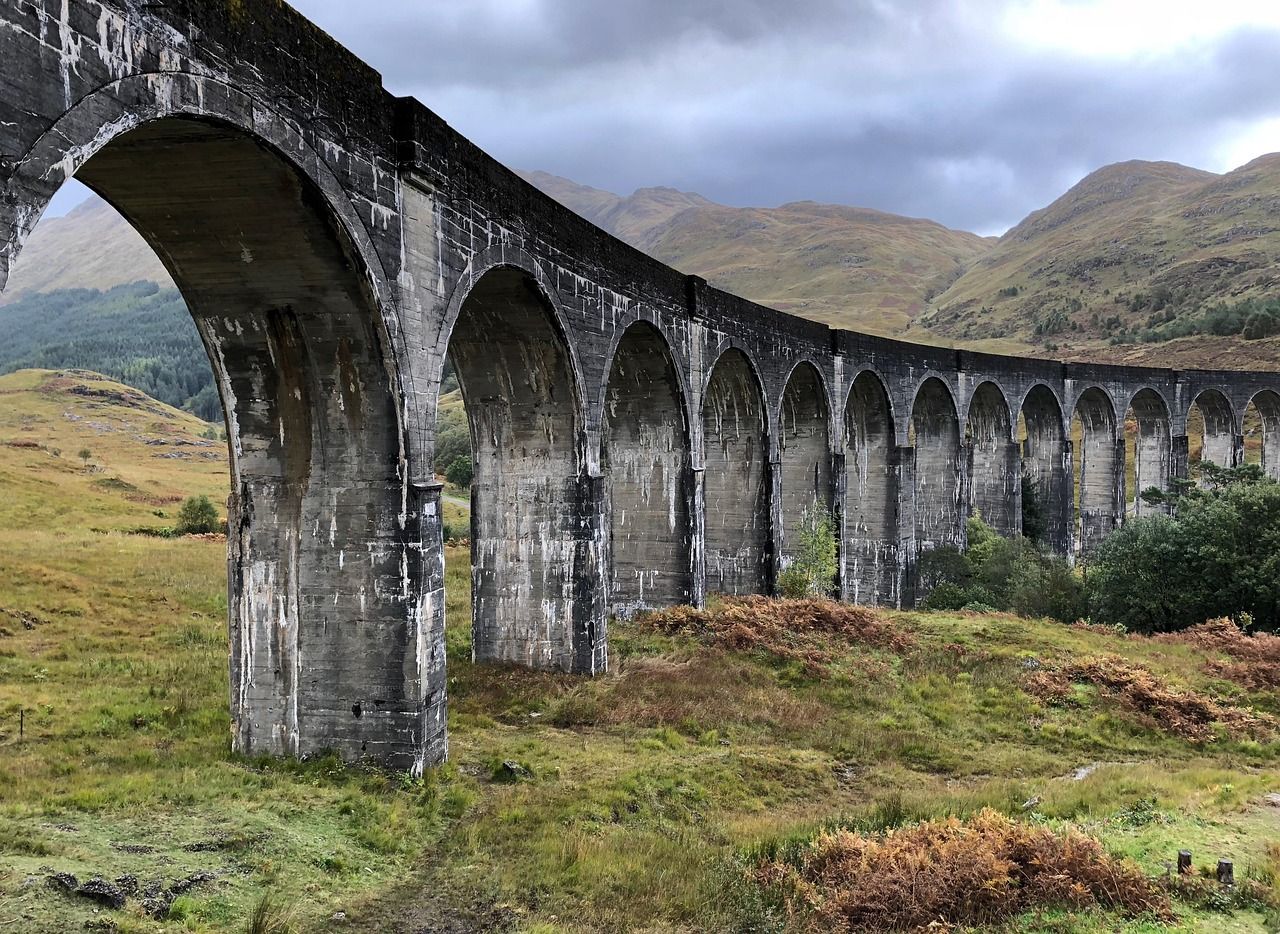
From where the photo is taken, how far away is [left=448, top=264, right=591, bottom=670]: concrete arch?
1482cm

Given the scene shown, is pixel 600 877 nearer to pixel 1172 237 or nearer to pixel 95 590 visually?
pixel 95 590

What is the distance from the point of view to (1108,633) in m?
22.0

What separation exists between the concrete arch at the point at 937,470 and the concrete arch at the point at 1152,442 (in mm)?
15328

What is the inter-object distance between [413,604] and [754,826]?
4.66 meters

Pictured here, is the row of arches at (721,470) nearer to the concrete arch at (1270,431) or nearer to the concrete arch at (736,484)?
the concrete arch at (736,484)

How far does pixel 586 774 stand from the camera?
36.7ft

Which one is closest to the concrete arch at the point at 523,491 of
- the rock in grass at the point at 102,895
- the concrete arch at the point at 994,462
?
the rock in grass at the point at 102,895

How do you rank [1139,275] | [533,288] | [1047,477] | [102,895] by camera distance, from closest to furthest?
[102,895], [533,288], [1047,477], [1139,275]

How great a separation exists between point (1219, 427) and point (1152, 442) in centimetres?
553

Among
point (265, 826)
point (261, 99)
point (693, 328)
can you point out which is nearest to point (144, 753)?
point (265, 826)

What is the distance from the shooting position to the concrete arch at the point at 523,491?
1482cm

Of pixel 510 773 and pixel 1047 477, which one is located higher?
pixel 1047 477

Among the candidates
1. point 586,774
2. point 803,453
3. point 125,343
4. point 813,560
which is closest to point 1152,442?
point 803,453

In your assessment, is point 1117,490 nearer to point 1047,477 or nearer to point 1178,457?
point 1178,457
